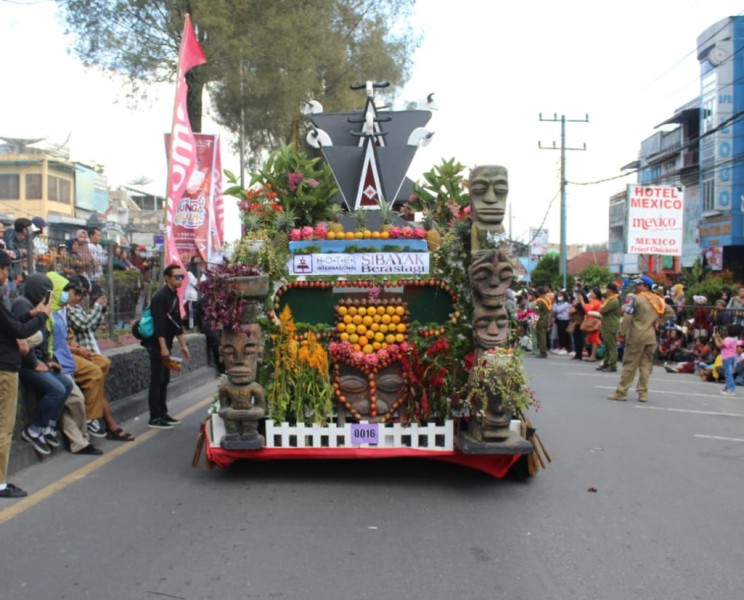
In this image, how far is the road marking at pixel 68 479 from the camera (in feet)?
18.4

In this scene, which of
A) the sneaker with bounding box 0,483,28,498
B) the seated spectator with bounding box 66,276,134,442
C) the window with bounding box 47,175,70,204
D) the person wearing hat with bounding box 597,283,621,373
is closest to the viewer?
the sneaker with bounding box 0,483,28,498

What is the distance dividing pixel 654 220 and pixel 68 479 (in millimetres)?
16030

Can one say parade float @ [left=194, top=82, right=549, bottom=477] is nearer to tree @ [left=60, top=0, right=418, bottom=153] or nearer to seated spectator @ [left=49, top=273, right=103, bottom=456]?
seated spectator @ [left=49, top=273, right=103, bottom=456]

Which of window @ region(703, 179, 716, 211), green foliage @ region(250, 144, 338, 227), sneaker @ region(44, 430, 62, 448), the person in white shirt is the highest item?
window @ region(703, 179, 716, 211)

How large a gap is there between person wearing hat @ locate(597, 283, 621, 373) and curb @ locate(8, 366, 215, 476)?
8.02 m

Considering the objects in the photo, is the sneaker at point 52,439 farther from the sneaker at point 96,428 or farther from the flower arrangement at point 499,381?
the flower arrangement at point 499,381

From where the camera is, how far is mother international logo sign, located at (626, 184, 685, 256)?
19047mm

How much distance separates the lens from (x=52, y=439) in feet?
24.1

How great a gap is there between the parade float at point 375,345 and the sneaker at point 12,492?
4.74 ft

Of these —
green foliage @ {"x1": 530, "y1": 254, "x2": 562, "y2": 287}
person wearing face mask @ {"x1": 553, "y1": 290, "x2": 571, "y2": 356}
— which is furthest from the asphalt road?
green foliage @ {"x1": 530, "y1": 254, "x2": 562, "y2": 287}

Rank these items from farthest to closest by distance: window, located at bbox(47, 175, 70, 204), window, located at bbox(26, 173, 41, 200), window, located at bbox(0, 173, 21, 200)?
window, located at bbox(47, 175, 70, 204) < window, located at bbox(0, 173, 21, 200) < window, located at bbox(26, 173, 41, 200)

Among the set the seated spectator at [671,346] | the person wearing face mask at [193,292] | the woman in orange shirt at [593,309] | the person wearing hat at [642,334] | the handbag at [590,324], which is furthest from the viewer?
the woman in orange shirt at [593,309]

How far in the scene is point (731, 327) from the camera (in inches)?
525

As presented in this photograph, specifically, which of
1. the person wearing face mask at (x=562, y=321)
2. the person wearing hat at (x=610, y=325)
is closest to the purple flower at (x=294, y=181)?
the person wearing hat at (x=610, y=325)
